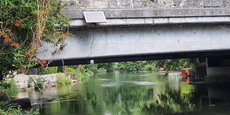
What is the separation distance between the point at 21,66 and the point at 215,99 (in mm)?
11230

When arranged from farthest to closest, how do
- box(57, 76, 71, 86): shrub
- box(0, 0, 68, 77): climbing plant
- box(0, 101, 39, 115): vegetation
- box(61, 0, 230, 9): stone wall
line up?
box(57, 76, 71, 86): shrub → box(61, 0, 230, 9): stone wall → box(0, 0, 68, 77): climbing plant → box(0, 101, 39, 115): vegetation

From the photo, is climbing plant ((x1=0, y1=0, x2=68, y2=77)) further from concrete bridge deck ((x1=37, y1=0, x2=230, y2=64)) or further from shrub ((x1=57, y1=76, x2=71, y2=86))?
shrub ((x1=57, y1=76, x2=71, y2=86))

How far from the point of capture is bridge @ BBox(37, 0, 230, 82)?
977 cm

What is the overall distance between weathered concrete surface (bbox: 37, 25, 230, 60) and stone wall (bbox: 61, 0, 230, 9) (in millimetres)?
597

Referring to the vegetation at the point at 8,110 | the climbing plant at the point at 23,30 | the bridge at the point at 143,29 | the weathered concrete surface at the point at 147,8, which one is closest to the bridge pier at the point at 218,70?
the bridge at the point at 143,29

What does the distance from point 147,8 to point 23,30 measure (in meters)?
3.63

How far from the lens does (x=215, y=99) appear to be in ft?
55.5

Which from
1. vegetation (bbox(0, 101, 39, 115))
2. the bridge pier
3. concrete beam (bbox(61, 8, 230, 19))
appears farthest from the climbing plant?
the bridge pier

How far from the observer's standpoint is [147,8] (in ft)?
Answer: 34.0

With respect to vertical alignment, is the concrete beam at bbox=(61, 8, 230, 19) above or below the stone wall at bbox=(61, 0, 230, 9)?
below

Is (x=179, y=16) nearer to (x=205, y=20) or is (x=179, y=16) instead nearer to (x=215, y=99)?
(x=205, y=20)

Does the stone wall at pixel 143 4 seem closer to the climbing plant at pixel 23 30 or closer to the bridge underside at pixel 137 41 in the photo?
the bridge underside at pixel 137 41

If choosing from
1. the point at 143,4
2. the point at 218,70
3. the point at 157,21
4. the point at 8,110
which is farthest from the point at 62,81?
the point at 8,110

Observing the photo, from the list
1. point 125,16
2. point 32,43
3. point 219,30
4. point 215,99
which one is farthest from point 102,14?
point 215,99
